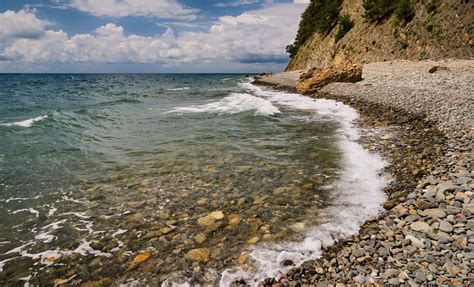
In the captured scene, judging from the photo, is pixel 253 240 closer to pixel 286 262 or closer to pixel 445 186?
pixel 286 262

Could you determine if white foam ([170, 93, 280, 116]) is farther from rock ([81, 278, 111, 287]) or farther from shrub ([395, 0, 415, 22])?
shrub ([395, 0, 415, 22])

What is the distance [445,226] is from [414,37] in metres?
41.5

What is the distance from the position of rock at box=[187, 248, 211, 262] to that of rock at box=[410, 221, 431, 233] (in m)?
3.79

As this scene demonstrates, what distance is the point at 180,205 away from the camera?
25.1ft

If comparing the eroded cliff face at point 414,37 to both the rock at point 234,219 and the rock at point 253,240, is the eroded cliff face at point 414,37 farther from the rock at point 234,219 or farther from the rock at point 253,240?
the rock at point 253,240

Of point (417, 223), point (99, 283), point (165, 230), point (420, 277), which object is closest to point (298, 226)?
point (417, 223)

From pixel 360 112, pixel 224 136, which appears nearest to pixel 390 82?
pixel 360 112

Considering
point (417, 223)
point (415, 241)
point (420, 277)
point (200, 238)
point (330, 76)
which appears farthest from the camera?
point (330, 76)

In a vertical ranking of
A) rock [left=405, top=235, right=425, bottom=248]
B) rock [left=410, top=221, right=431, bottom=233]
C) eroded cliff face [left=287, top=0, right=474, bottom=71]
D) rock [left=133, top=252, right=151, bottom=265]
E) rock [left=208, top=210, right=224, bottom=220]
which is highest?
eroded cliff face [left=287, top=0, right=474, bottom=71]

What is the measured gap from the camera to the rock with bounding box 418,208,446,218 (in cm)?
543

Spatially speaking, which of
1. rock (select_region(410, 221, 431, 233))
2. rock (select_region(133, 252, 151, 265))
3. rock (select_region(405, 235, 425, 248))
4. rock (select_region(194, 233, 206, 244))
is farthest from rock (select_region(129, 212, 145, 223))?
rock (select_region(410, 221, 431, 233))

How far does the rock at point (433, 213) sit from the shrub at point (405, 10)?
1730 inches

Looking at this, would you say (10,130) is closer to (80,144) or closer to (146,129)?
(80,144)

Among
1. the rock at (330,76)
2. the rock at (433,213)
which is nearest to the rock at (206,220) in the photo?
the rock at (433,213)
